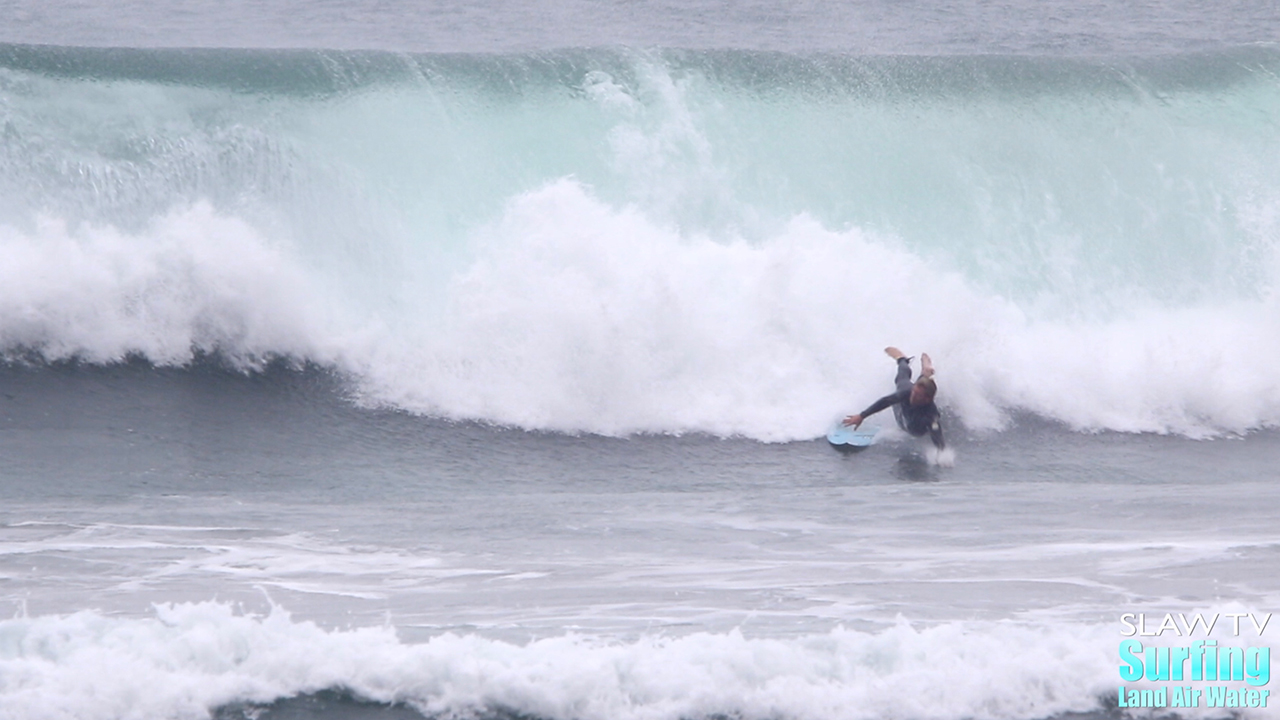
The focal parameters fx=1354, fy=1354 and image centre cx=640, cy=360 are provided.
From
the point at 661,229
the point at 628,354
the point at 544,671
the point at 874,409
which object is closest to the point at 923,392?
the point at 874,409

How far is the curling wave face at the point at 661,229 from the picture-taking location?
12328mm

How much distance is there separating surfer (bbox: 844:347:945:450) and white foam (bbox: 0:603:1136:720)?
15.8 feet

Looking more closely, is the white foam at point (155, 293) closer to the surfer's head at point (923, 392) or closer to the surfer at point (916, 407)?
the surfer at point (916, 407)

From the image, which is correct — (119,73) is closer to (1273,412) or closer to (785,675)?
(785,675)

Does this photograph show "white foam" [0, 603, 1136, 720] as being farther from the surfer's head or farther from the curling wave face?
the curling wave face

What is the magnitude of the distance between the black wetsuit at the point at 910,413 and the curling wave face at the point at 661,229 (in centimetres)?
69

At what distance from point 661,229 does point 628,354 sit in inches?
65.3

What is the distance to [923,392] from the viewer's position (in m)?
11.6

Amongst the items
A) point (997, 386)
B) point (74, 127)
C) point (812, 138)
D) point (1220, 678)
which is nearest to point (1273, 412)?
point (997, 386)

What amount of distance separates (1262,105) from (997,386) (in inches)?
227

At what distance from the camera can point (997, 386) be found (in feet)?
41.6

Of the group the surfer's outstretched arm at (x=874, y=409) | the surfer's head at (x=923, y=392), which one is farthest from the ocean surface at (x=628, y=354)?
the surfer's head at (x=923, y=392)

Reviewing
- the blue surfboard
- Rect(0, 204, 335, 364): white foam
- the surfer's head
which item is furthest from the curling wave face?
the surfer's head

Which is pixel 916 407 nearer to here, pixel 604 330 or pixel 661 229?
pixel 604 330
